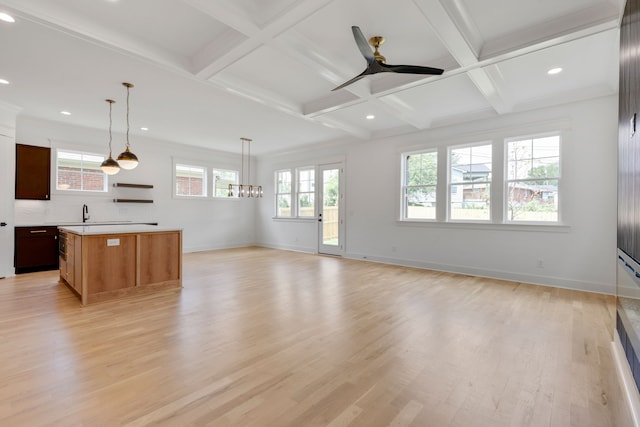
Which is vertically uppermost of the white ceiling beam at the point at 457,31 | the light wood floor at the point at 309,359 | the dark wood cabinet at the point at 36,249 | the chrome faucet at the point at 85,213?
the white ceiling beam at the point at 457,31

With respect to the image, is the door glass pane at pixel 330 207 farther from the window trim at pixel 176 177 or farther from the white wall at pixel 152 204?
the window trim at pixel 176 177

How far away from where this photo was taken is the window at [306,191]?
26.9 feet

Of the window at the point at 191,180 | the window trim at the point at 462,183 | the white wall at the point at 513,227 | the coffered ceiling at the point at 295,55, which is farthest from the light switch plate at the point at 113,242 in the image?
the window trim at the point at 462,183

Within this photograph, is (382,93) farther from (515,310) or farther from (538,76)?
(515,310)

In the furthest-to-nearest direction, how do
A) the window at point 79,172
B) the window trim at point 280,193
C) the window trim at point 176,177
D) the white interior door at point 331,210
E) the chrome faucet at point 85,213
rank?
the window trim at point 280,193 → the window trim at point 176,177 → the white interior door at point 331,210 → the chrome faucet at point 85,213 → the window at point 79,172

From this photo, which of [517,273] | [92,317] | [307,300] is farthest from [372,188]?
[92,317]

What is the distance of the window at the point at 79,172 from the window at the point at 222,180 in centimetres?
269

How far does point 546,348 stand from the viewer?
2.55 meters

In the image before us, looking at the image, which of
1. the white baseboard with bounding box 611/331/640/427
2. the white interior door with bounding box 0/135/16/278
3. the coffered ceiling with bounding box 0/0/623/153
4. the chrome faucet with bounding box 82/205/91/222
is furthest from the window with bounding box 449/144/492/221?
the white interior door with bounding box 0/135/16/278

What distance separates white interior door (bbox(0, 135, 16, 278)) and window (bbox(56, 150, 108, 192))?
3.45 feet

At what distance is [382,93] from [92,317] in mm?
4506

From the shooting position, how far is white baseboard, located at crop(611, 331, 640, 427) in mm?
1650

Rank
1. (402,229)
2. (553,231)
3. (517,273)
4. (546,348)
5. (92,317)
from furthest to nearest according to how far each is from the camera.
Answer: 1. (402,229)
2. (517,273)
3. (553,231)
4. (92,317)
5. (546,348)

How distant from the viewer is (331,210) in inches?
306
